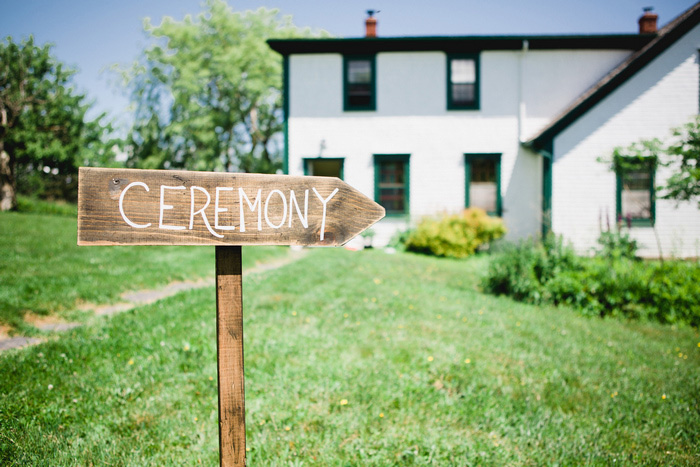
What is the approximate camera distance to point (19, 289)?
17.0 feet

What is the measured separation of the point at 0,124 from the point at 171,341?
2500 cm

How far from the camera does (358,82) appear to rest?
13227 millimetres

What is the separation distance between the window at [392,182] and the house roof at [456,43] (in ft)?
11.4

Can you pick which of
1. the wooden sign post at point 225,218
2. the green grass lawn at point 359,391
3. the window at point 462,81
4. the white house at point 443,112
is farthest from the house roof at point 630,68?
the wooden sign post at point 225,218

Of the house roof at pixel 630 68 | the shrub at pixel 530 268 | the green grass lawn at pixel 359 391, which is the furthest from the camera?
the house roof at pixel 630 68

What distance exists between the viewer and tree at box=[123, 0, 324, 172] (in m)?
22.2

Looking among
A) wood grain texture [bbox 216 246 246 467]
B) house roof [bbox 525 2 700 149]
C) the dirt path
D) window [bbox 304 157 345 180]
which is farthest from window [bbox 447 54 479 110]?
wood grain texture [bbox 216 246 246 467]

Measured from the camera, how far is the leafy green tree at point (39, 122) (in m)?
21.8

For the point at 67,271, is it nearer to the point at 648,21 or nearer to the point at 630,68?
the point at 630,68

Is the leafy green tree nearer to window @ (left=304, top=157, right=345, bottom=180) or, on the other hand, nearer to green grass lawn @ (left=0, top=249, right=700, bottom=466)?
window @ (left=304, top=157, right=345, bottom=180)

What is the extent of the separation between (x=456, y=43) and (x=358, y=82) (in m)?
3.28

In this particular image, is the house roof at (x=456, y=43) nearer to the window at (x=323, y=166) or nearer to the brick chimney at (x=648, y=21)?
the brick chimney at (x=648, y=21)

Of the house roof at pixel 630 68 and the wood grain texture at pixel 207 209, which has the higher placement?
the house roof at pixel 630 68

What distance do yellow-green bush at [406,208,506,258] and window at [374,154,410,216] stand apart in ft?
4.48
